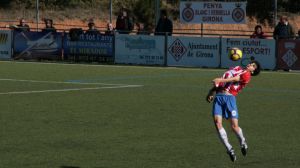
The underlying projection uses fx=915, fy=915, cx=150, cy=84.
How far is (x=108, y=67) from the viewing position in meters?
35.3

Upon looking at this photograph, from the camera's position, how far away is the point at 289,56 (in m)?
33.4

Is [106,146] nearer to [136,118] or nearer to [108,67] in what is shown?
[136,118]

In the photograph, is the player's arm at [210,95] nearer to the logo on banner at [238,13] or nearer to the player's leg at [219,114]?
the player's leg at [219,114]

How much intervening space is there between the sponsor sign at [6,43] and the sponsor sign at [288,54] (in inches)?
470

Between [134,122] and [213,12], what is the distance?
21.7m

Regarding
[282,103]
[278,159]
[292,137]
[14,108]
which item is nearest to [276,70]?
[282,103]

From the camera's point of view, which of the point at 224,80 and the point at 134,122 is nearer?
the point at 224,80

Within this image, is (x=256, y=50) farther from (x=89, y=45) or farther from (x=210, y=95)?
(x=210, y=95)

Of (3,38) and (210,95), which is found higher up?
(3,38)

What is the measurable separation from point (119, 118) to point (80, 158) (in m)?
5.34

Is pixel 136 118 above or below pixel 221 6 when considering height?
below

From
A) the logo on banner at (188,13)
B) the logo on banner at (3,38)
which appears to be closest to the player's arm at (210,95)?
the logo on banner at (188,13)

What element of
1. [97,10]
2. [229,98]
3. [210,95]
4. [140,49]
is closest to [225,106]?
[229,98]

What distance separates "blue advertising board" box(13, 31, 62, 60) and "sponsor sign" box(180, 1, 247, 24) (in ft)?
18.4
